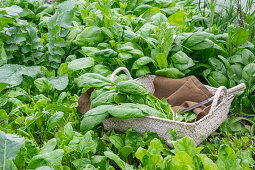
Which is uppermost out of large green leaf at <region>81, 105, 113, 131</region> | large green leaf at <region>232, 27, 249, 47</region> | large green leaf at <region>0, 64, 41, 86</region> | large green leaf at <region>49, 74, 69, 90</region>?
large green leaf at <region>232, 27, 249, 47</region>

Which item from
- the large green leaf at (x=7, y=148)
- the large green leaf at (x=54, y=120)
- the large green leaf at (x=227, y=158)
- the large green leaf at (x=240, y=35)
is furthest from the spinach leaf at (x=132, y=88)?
the large green leaf at (x=240, y=35)

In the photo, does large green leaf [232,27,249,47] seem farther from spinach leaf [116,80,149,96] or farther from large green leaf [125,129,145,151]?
large green leaf [125,129,145,151]

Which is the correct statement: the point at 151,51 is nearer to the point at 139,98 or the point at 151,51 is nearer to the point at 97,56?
the point at 97,56

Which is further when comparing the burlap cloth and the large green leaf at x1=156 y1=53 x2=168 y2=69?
the large green leaf at x1=156 y1=53 x2=168 y2=69

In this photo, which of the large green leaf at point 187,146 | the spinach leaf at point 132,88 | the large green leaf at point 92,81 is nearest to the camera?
the large green leaf at point 187,146

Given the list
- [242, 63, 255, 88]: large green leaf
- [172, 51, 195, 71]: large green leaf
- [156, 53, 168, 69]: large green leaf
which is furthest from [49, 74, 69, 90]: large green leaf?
[242, 63, 255, 88]: large green leaf

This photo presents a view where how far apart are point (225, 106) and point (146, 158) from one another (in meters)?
0.84

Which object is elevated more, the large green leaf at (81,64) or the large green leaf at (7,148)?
the large green leaf at (7,148)

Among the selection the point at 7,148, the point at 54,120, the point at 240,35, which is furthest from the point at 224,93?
the point at 7,148

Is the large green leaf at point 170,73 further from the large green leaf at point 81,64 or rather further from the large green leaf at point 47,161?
the large green leaf at point 47,161

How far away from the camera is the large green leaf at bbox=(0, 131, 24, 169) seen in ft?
4.13

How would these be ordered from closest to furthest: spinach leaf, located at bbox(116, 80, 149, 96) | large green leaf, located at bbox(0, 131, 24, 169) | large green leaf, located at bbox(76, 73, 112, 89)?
large green leaf, located at bbox(0, 131, 24, 169), spinach leaf, located at bbox(116, 80, 149, 96), large green leaf, located at bbox(76, 73, 112, 89)

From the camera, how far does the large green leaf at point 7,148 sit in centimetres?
126

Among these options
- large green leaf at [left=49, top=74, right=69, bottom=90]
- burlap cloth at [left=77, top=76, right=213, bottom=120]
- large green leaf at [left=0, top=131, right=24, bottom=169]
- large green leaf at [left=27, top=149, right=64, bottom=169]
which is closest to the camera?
large green leaf at [left=0, top=131, right=24, bottom=169]
